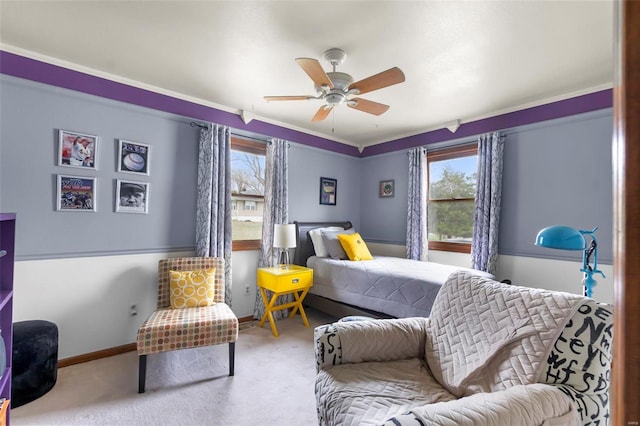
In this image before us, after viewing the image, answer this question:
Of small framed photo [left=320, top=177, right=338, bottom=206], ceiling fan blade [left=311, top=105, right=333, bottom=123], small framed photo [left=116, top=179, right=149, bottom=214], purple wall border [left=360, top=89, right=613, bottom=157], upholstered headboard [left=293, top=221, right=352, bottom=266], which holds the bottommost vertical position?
upholstered headboard [left=293, top=221, right=352, bottom=266]

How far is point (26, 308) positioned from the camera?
7.63 ft

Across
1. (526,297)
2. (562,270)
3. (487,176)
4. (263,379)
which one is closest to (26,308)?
(263,379)

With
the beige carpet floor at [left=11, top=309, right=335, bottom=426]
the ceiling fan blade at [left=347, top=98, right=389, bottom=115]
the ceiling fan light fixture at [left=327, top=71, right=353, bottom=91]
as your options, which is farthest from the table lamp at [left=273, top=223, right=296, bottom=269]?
the ceiling fan light fixture at [left=327, top=71, right=353, bottom=91]

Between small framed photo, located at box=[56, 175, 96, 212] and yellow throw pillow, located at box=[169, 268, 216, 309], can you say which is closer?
small framed photo, located at box=[56, 175, 96, 212]

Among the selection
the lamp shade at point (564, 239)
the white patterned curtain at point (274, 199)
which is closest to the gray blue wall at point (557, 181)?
the lamp shade at point (564, 239)

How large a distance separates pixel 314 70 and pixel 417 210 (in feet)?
9.05

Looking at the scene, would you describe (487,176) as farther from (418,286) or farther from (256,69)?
(256,69)

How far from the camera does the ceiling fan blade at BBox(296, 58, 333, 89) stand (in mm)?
1782

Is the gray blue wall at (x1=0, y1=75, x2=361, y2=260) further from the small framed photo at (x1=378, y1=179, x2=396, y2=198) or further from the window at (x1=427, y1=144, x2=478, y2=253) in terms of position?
the window at (x1=427, y1=144, x2=478, y2=253)

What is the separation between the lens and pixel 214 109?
10.9 ft

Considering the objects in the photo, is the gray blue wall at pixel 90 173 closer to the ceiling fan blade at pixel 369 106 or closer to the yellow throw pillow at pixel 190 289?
the yellow throw pillow at pixel 190 289

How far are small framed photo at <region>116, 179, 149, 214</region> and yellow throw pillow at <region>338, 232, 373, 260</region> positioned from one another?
7.40ft

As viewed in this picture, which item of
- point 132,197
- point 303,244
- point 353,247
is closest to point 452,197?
point 353,247

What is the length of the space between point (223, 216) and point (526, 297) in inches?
110
